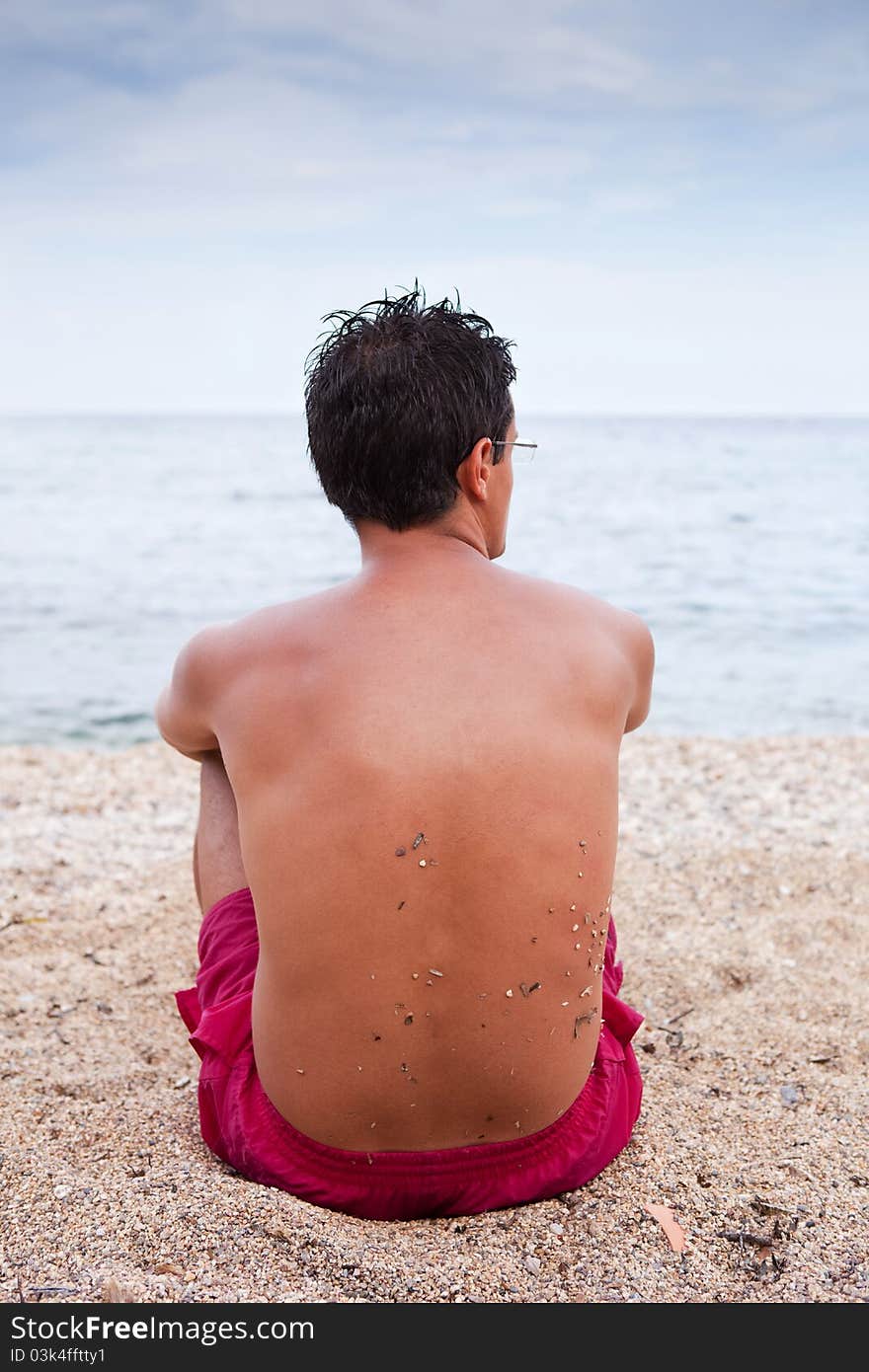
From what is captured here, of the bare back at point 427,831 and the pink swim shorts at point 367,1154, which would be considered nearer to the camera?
the bare back at point 427,831

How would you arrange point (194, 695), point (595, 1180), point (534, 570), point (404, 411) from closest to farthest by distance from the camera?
1. point (404, 411)
2. point (194, 695)
3. point (595, 1180)
4. point (534, 570)

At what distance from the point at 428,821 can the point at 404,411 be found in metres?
0.68

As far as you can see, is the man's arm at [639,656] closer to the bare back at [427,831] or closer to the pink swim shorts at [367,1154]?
the bare back at [427,831]

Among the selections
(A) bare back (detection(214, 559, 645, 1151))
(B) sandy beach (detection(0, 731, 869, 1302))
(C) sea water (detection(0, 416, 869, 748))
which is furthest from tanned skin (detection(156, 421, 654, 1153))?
(C) sea water (detection(0, 416, 869, 748))

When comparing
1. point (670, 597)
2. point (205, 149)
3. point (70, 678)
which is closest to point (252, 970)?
point (70, 678)

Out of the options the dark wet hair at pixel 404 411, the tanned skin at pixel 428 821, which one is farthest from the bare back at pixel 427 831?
the dark wet hair at pixel 404 411

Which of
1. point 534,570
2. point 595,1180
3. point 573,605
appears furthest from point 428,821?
point 534,570

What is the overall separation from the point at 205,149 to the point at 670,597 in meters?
22.8

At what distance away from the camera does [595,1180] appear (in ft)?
6.71

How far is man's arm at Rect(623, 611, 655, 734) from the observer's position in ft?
6.01

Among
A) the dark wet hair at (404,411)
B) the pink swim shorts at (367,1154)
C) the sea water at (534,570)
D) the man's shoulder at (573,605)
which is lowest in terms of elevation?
the sea water at (534,570)

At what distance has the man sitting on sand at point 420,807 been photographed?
1.62m

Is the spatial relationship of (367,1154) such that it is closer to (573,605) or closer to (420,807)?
(420,807)

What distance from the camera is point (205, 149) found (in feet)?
96.0
